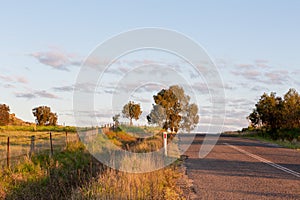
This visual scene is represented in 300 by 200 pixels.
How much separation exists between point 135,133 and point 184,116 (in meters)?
13.4

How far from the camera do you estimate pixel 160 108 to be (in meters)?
61.6

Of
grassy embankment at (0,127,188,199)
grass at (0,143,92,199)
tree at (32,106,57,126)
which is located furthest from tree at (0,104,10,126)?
grass at (0,143,92,199)

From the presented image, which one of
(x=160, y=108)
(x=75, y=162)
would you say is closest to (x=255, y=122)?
(x=160, y=108)

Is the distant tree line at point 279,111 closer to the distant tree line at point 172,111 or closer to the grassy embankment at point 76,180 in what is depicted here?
the distant tree line at point 172,111

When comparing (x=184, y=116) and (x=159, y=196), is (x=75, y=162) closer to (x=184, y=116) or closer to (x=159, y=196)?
(x=159, y=196)

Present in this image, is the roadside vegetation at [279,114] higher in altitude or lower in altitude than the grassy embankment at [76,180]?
higher

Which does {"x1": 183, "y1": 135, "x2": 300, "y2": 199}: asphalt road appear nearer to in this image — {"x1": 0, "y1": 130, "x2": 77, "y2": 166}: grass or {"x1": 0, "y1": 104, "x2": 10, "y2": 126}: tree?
{"x1": 0, "y1": 130, "x2": 77, "y2": 166}: grass

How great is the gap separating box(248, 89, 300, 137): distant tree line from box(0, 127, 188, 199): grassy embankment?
35440 millimetres

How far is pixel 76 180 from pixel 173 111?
43.1 meters

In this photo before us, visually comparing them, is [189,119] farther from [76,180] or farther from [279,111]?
[76,180]

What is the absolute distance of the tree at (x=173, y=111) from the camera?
180 ft

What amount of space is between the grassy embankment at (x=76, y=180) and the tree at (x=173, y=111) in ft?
99.0

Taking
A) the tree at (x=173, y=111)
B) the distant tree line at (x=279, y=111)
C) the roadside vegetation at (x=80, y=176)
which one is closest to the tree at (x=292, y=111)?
the distant tree line at (x=279, y=111)

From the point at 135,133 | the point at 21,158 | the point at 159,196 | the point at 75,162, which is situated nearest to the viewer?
the point at 159,196
